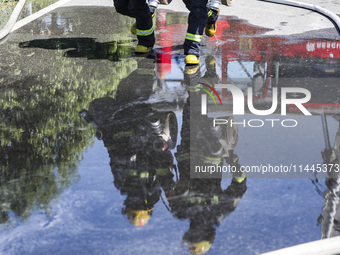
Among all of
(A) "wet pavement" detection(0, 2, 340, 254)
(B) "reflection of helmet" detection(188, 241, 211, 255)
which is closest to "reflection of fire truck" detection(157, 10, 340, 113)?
(A) "wet pavement" detection(0, 2, 340, 254)

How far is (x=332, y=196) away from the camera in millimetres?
3723

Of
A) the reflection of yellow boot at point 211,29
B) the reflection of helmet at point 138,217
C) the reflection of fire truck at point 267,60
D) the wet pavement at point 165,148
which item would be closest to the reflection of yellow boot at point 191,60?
the wet pavement at point 165,148

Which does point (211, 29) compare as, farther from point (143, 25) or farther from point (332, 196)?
point (332, 196)

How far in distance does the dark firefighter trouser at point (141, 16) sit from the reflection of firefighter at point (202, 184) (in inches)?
78.8

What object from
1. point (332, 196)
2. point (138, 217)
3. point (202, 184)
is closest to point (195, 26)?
point (202, 184)

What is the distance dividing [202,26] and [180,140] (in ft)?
7.85

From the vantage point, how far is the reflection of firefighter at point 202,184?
333 cm

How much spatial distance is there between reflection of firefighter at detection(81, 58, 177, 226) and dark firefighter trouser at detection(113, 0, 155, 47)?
3.81 ft

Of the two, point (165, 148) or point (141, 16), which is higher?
point (141, 16)

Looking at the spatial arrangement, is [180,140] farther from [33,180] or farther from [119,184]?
[33,180]

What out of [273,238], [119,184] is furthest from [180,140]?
[273,238]

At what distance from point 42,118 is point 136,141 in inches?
36.9

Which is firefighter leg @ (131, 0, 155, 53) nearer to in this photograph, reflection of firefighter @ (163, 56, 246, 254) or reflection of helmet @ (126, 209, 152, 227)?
reflection of firefighter @ (163, 56, 246, 254)

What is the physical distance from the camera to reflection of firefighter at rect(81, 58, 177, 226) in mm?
3721
